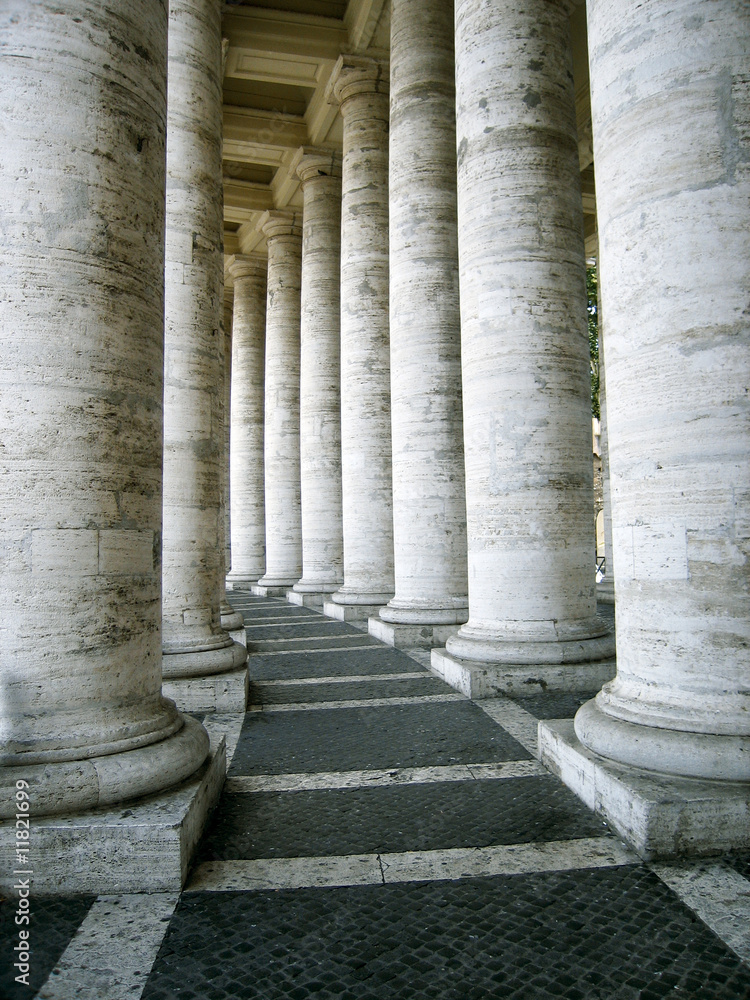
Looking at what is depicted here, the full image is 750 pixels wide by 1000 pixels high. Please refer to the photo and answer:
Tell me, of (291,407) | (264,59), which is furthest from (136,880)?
(291,407)

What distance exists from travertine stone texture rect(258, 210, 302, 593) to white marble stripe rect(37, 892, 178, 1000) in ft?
74.2

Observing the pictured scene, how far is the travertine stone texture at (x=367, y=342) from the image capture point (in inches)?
675

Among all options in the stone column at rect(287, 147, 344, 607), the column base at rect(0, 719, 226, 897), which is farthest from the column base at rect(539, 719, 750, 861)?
the stone column at rect(287, 147, 344, 607)

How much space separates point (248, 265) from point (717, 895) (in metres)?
31.1

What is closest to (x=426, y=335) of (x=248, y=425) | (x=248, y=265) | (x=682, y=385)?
(x=682, y=385)

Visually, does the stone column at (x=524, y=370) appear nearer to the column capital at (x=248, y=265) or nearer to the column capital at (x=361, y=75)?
the column capital at (x=361, y=75)

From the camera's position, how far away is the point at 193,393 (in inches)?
381

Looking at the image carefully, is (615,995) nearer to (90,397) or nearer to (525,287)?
(90,397)

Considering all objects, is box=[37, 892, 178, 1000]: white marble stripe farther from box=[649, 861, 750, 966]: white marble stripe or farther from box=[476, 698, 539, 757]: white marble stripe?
box=[476, 698, 539, 757]: white marble stripe

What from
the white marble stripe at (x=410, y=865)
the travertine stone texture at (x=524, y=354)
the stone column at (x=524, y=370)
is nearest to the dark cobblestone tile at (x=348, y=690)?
the stone column at (x=524, y=370)

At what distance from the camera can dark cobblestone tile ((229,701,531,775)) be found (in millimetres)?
6879

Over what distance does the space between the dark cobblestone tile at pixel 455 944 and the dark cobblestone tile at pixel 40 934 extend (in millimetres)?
538

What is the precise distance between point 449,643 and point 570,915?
5.91m

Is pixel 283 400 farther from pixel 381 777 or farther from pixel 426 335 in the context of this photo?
pixel 381 777
